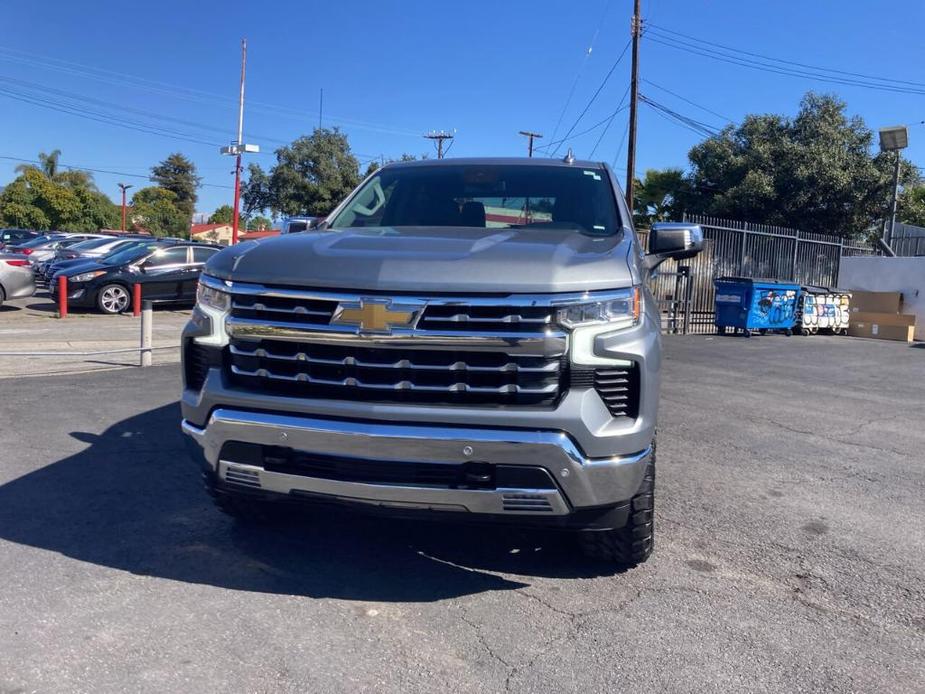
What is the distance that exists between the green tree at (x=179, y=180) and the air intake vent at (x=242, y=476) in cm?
8917

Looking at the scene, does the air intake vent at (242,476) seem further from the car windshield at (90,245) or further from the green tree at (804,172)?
the green tree at (804,172)

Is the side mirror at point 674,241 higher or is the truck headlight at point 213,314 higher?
the side mirror at point 674,241

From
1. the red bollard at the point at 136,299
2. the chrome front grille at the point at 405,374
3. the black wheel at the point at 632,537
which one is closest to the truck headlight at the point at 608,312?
the chrome front grille at the point at 405,374

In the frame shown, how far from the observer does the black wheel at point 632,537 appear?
352 centimetres

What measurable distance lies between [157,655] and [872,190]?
29.9 m

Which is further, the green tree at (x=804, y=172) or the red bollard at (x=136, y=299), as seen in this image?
the green tree at (x=804, y=172)

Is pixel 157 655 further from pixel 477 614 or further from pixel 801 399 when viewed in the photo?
pixel 801 399

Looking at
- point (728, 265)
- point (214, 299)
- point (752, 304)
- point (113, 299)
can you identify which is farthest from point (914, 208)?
point (214, 299)

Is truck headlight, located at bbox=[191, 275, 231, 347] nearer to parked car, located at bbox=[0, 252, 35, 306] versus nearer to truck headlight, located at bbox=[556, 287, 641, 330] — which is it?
truck headlight, located at bbox=[556, 287, 641, 330]

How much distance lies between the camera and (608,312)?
321 cm

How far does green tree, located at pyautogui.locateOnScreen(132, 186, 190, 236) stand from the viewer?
7062 cm

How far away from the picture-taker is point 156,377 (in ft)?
29.9

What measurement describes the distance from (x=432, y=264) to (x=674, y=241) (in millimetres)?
1852

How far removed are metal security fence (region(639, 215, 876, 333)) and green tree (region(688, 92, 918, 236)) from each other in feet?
17.2
